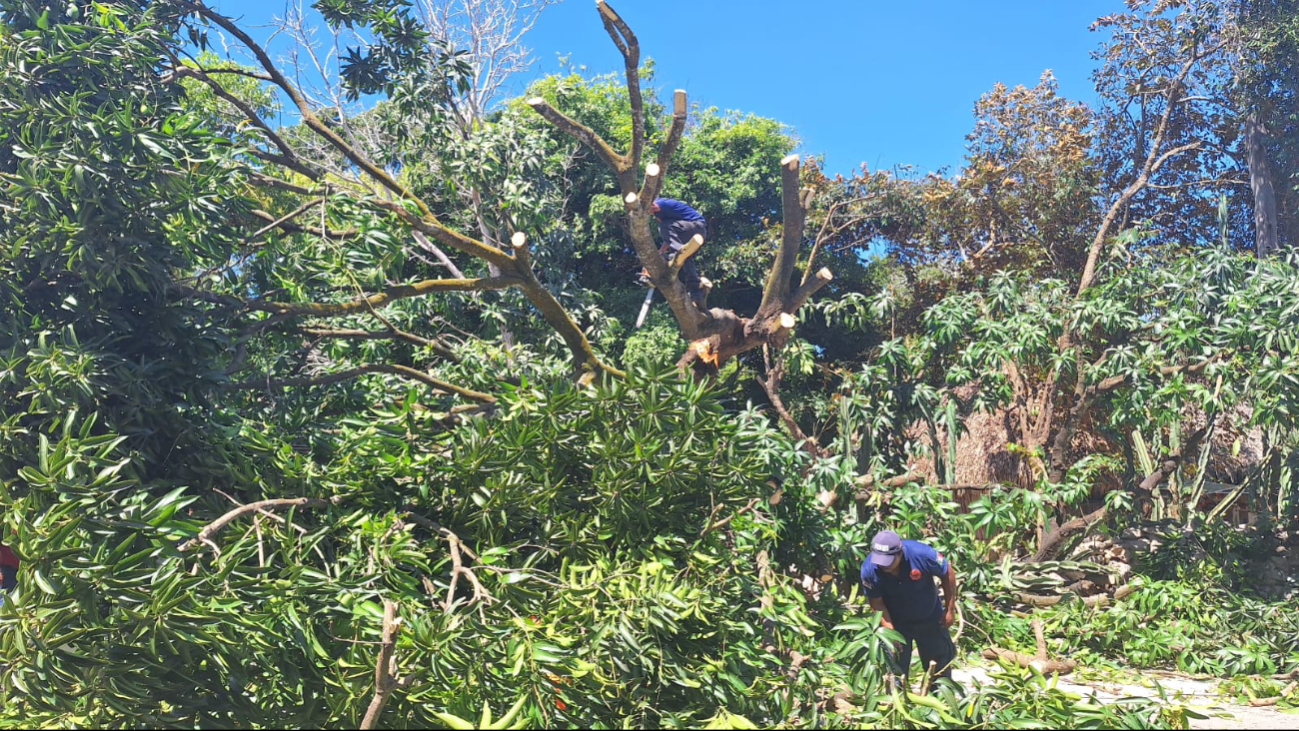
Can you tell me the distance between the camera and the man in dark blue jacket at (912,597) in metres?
4.78

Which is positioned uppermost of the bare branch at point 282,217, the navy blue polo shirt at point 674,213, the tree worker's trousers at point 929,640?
the navy blue polo shirt at point 674,213

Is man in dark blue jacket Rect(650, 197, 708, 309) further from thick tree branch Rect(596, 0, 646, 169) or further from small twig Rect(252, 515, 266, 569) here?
small twig Rect(252, 515, 266, 569)

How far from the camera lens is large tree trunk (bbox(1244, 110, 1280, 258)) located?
494 inches

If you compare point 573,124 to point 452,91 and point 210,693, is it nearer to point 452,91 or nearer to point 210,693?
point 452,91

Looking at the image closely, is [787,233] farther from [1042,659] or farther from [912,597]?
→ [1042,659]

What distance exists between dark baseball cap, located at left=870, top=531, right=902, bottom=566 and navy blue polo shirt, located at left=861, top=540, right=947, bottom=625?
0.08 metres

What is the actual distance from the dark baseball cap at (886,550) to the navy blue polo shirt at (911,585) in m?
0.08

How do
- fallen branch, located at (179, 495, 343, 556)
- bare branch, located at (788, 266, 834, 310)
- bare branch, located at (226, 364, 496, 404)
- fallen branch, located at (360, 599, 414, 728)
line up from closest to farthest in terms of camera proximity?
1. fallen branch, located at (360, 599, 414, 728)
2. fallen branch, located at (179, 495, 343, 556)
3. bare branch, located at (226, 364, 496, 404)
4. bare branch, located at (788, 266, 834, 310)

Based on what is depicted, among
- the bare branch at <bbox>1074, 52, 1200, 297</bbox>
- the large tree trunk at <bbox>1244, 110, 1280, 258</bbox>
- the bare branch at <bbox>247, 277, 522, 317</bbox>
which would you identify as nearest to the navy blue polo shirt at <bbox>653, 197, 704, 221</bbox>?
the bare branch at <bbox>247, 277, 522, 317</bbox>

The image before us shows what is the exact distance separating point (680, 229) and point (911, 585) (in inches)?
132

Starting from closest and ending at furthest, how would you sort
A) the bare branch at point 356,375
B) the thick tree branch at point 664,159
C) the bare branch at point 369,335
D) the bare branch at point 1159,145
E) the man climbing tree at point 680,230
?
the bare branch at point 356,375 → the bare branch at point 369,335 → the thick tree branch at point 664,159 → the man climbing tree at point 680,230 → the bare branch at point 1159,145

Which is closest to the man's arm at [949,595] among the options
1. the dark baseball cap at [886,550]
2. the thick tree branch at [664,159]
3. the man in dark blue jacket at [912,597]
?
the man in dark blue jacket at [912,597]

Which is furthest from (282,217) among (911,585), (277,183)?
(911,585)

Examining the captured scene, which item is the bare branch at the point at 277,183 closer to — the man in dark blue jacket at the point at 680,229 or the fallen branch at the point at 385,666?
the man in dark blue jacket at the point at 680,229
